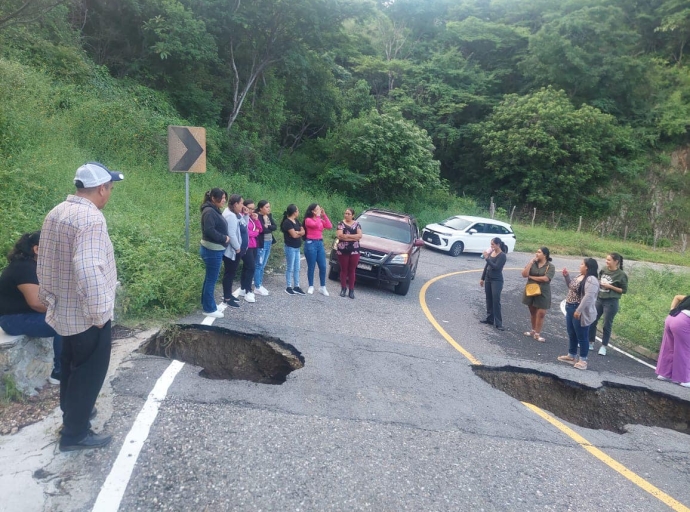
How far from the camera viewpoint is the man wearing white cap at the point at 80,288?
10.7 feet

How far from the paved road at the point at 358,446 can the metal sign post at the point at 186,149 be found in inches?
105

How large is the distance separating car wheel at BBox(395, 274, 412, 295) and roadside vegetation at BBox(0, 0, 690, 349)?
447 centimetres

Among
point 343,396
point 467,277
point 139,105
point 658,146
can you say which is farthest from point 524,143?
point 343,396

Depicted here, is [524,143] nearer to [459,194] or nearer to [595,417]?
[459,194]

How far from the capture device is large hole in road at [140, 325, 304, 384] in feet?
18.9

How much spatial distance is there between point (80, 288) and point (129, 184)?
9.56 m

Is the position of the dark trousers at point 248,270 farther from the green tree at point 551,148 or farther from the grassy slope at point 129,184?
the green tree at point 551,148

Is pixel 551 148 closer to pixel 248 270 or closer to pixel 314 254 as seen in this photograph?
pixel 314 254

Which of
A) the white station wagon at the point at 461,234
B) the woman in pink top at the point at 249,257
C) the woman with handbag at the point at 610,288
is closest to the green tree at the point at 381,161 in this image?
the white station wagon at the point at 461,234

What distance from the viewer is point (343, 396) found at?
510 centimetres

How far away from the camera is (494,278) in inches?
371

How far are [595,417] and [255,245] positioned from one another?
5.60 metres

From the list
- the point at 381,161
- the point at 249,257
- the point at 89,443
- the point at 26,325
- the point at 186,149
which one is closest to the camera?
the point at 89,443

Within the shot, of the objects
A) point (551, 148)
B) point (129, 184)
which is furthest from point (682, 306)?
point (551, 148)
